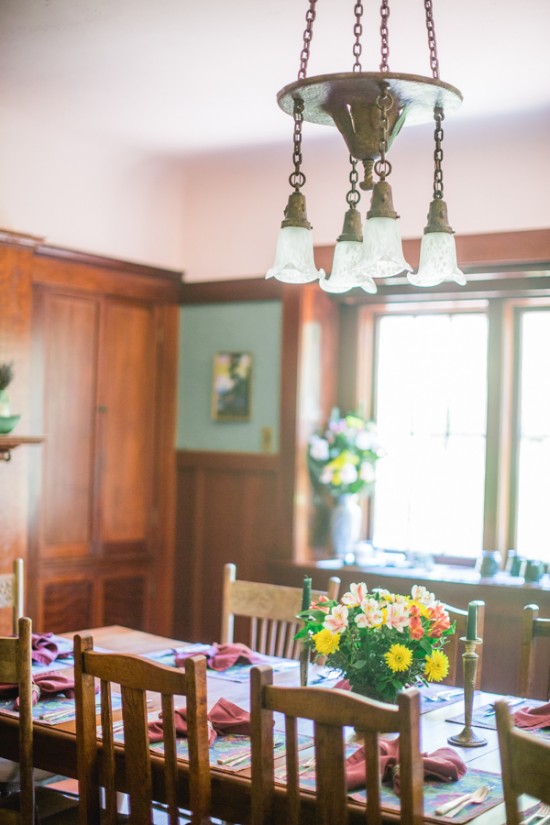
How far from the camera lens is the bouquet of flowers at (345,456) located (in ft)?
15.9

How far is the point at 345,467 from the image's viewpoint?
4.84 m

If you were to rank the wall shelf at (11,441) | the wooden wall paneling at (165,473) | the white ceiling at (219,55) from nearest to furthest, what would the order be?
the white ceiling at (219,55), the wall shelf at (11,441), the wooden wall paneling at (165,473)

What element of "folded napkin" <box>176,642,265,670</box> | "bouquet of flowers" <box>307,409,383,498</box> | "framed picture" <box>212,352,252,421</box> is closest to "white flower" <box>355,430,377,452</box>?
"bouquet of flowers" <box>307,409,383,498</box>

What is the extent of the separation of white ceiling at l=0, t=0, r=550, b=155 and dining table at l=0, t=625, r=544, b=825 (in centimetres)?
203

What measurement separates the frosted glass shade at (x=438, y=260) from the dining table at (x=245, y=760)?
1172 mm

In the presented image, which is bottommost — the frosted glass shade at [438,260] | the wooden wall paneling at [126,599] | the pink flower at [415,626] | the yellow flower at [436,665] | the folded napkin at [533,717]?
the wooden wall paneling at [126,599]

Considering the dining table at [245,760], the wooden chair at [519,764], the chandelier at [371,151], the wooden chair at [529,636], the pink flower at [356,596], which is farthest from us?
the wooden chair at [529,636]

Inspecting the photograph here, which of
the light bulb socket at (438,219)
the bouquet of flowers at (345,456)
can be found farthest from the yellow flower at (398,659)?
the bouquet of flowers at (345,456)

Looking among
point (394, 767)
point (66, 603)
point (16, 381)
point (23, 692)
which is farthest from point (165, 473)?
point (394, 767)

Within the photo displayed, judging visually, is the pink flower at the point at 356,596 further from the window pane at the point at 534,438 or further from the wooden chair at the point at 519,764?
the window pane at the point at 534,438

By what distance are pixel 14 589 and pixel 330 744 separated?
2.10m

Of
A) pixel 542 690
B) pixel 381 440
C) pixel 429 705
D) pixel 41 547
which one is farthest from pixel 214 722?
pixel 381 440

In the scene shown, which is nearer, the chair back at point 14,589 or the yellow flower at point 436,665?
the yellow flower at point 436,665

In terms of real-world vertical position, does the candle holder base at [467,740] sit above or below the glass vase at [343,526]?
below
